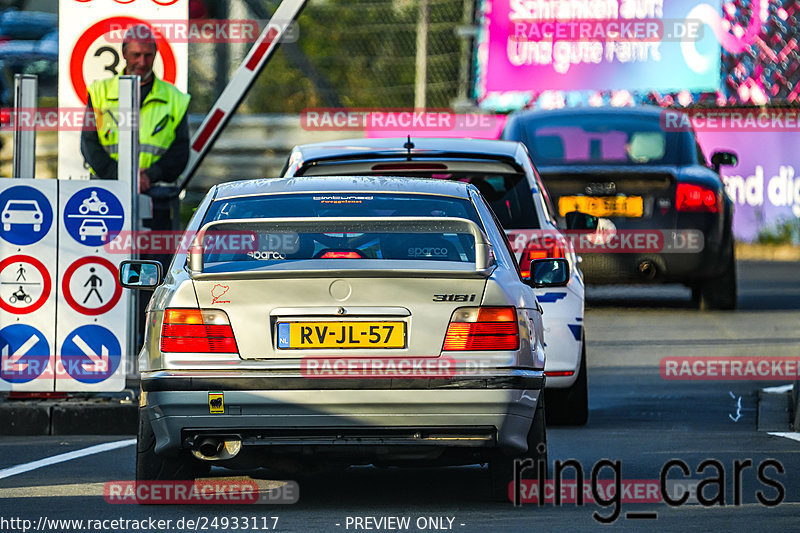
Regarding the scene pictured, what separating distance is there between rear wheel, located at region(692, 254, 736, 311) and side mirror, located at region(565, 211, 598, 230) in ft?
21.4

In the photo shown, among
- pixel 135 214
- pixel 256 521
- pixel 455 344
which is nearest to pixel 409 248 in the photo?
pixel 455 344

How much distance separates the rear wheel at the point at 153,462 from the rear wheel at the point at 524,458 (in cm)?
128

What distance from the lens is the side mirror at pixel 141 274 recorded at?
29.1 feet

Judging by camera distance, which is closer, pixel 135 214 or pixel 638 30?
pixel 135 214

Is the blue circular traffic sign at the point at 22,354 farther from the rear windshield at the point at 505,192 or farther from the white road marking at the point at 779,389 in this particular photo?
the white road marking at the point at 779,389

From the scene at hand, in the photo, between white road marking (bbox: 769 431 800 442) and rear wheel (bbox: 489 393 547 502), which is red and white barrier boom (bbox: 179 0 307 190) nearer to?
white road marking (bbox: 769 431 800 442)

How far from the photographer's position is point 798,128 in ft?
84.4

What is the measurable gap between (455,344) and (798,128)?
1874 centimetres

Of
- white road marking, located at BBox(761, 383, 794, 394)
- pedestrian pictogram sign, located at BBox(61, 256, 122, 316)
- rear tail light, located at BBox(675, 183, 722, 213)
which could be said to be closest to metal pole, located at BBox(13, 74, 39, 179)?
pedestrian pictogram sign, located at BBox(61, 256, 122, 316)

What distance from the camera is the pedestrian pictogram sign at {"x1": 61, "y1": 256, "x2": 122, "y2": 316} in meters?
11.1

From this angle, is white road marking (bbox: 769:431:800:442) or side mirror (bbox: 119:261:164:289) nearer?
side mirror (bbox: 119:261:164:289)

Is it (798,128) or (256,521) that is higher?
(798,128)

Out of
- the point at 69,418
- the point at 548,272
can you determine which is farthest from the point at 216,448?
the point at 69,418

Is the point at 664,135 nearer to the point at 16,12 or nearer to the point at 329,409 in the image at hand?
the point at 329,409
